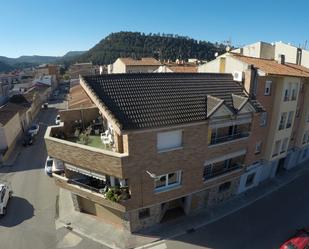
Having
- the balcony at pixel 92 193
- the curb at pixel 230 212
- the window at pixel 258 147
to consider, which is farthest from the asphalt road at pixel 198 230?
the window at pixel 258 147

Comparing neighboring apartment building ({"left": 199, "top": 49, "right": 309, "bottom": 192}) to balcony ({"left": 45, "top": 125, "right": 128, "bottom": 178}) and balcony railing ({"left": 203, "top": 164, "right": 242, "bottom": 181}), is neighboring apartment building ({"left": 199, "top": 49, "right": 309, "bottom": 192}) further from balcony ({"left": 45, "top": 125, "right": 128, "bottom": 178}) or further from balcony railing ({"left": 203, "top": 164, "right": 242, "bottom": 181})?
balcony ({"left": 45, "top": 125, "right": 128, "bottom": 178})

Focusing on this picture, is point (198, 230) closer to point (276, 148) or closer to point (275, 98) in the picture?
point (276, 148)

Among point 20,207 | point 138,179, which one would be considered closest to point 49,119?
point 20,207

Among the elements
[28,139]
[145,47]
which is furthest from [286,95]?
[145,47]

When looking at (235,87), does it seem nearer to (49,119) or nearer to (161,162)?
(161,162)

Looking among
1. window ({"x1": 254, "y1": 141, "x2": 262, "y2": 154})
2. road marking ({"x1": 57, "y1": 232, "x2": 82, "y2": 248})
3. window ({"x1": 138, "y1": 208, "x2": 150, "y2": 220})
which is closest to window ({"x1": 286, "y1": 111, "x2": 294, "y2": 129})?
window ({"x1": 254, "y1": 141, "x2": 262, "y2": 154})

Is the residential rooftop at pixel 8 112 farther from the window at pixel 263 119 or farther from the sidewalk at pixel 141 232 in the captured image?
the window at pixel 263 119

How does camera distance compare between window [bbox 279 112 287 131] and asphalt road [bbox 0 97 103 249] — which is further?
window [bbox 279 112 287 131]
